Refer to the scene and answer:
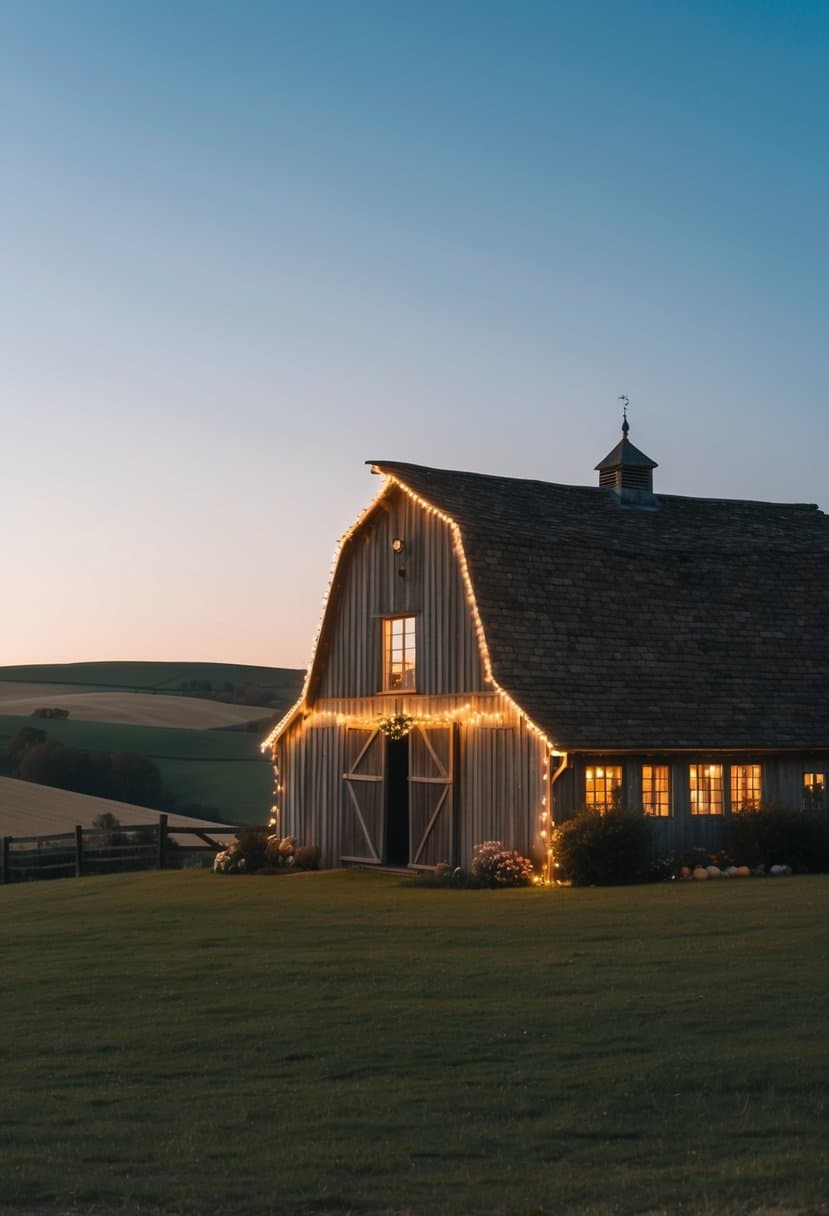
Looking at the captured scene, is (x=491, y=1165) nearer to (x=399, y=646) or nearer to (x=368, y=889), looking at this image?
(x=368, y=889)

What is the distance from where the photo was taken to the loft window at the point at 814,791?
94.4 feet

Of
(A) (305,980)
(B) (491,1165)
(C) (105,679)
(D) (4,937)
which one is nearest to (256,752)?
(C) (105,679)

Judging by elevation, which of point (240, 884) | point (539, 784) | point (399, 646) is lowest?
point (240, 884)

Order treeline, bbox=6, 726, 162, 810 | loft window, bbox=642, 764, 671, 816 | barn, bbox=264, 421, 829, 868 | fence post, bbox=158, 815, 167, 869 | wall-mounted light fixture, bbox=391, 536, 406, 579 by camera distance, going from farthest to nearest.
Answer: treeline, bbox=6, 726, 162, 810
fence post, bbox=158, 815, 167, 869
wall-mounted light fixture, bbox=391, 536, 406, 579
loft window, bbox=642, 764, 671, 816
barn, bbox=264, 421, 829, 868

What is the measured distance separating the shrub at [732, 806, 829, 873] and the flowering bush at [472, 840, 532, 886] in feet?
13.9

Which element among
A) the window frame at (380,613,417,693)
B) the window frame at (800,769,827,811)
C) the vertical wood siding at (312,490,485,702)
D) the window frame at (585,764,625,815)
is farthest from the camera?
the window frame at (380,613,417,693)

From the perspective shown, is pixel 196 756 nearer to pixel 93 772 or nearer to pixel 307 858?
pixel 93 772

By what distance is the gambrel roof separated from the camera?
27.0 meters

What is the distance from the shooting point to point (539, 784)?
86.1 ft

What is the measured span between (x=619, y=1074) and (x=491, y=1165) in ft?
7.59

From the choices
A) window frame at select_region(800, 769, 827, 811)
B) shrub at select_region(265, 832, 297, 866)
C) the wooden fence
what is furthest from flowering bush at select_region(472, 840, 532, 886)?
the wooden fence

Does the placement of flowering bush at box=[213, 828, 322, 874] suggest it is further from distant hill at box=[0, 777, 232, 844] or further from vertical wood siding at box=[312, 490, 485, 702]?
distant hill at box=[0, 777, 232, 844]

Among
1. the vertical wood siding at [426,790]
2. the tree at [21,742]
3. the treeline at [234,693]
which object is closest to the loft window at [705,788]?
the vertical wood siding at [426,790]

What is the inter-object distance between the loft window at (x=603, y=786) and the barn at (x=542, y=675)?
41mm
